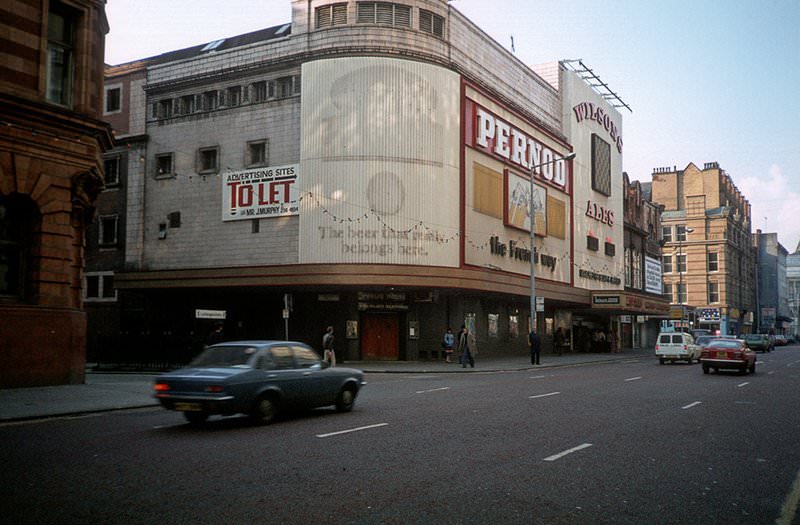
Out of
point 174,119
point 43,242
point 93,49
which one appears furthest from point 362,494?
point 174,119

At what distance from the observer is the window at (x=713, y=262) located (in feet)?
312

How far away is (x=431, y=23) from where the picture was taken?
127ft

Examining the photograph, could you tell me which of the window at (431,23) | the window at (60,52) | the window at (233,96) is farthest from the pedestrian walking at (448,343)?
the window at (60,52)

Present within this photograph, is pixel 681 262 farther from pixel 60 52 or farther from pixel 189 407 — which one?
pixel 189 407

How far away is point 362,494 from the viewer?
7.67 meters

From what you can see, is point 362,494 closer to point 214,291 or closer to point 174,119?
point 214,291

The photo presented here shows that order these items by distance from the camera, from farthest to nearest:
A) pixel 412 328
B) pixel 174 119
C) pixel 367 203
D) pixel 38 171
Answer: pixel 174 119 → pixel 412 328 → pixel 367 203 → pixel 38 171

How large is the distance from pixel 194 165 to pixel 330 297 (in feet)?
34.8

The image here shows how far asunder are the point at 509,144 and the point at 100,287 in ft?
83.3

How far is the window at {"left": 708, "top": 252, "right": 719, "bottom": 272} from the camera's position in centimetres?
9506

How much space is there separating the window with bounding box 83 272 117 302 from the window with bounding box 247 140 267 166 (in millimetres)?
11352

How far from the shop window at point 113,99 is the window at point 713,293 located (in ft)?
250

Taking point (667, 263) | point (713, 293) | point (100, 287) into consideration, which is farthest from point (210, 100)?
point (713, 293)

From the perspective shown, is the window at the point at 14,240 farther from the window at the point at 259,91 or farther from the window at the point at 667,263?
the window at the point at 667,263
